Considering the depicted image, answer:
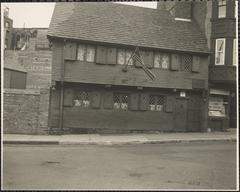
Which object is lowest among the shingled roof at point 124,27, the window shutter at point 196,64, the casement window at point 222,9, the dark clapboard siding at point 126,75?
the dark clapboard siding at point 126,75

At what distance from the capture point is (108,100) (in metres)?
21.2

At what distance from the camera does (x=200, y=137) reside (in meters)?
19.6

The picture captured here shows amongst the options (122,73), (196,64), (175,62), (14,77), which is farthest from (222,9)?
(14,77)

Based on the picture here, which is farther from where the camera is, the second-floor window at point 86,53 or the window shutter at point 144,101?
the window shutter at point 144,101

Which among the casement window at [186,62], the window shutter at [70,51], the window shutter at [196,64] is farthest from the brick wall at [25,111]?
the window shutter at [196,64]

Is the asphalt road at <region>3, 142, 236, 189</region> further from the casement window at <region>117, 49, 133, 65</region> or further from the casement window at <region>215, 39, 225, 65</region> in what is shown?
the casement window at <region>215, 39, 225, 65</region>

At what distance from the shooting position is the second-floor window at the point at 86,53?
20719mm

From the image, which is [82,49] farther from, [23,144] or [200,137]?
[200,137]

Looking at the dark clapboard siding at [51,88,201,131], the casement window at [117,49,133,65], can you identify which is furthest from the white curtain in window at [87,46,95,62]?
the dark clapboard siding at [51,88,201,131]

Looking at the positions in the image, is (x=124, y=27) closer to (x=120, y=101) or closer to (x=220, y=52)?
(x=120, y=101)

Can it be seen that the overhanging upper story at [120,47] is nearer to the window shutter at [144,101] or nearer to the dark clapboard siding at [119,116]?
the window shutter at [144,101]

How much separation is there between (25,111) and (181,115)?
995cm

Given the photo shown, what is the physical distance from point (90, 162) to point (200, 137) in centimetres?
1003

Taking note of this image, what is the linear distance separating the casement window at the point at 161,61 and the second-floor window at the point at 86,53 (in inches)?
162
